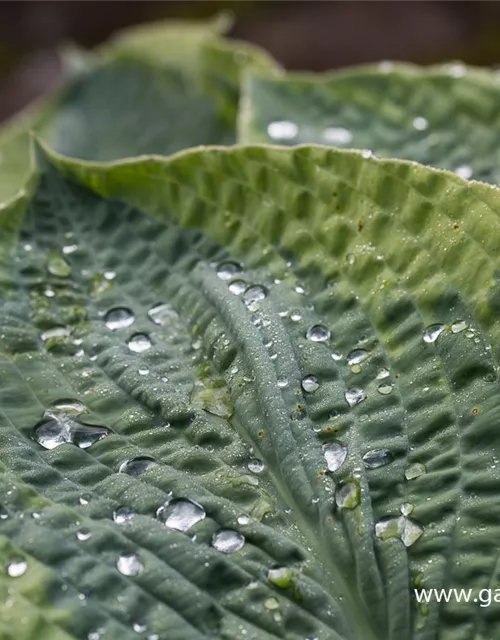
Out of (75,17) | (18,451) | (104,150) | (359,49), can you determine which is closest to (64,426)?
(18,451)

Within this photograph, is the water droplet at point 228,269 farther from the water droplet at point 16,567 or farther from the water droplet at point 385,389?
the water droplet at point 16,567

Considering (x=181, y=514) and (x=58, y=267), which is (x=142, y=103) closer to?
(x=58, y=267)

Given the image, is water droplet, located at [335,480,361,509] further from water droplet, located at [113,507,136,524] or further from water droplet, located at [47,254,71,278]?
water droplet, located at [47,254,71,278]

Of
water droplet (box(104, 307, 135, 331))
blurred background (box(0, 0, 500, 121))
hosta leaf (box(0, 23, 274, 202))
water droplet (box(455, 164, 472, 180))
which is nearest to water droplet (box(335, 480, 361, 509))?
water droplet (box(104, 307, 135, 331))

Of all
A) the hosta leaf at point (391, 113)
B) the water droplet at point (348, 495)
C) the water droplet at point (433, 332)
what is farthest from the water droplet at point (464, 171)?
the water droplet at point (348, 495)

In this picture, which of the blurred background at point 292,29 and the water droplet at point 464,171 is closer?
the water droplet at point 464,171

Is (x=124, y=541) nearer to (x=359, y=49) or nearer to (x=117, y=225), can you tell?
(x=117, y=225)

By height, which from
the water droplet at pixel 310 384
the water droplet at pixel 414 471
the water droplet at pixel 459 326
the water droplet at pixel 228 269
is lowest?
the water droplet at pixel 414 471
